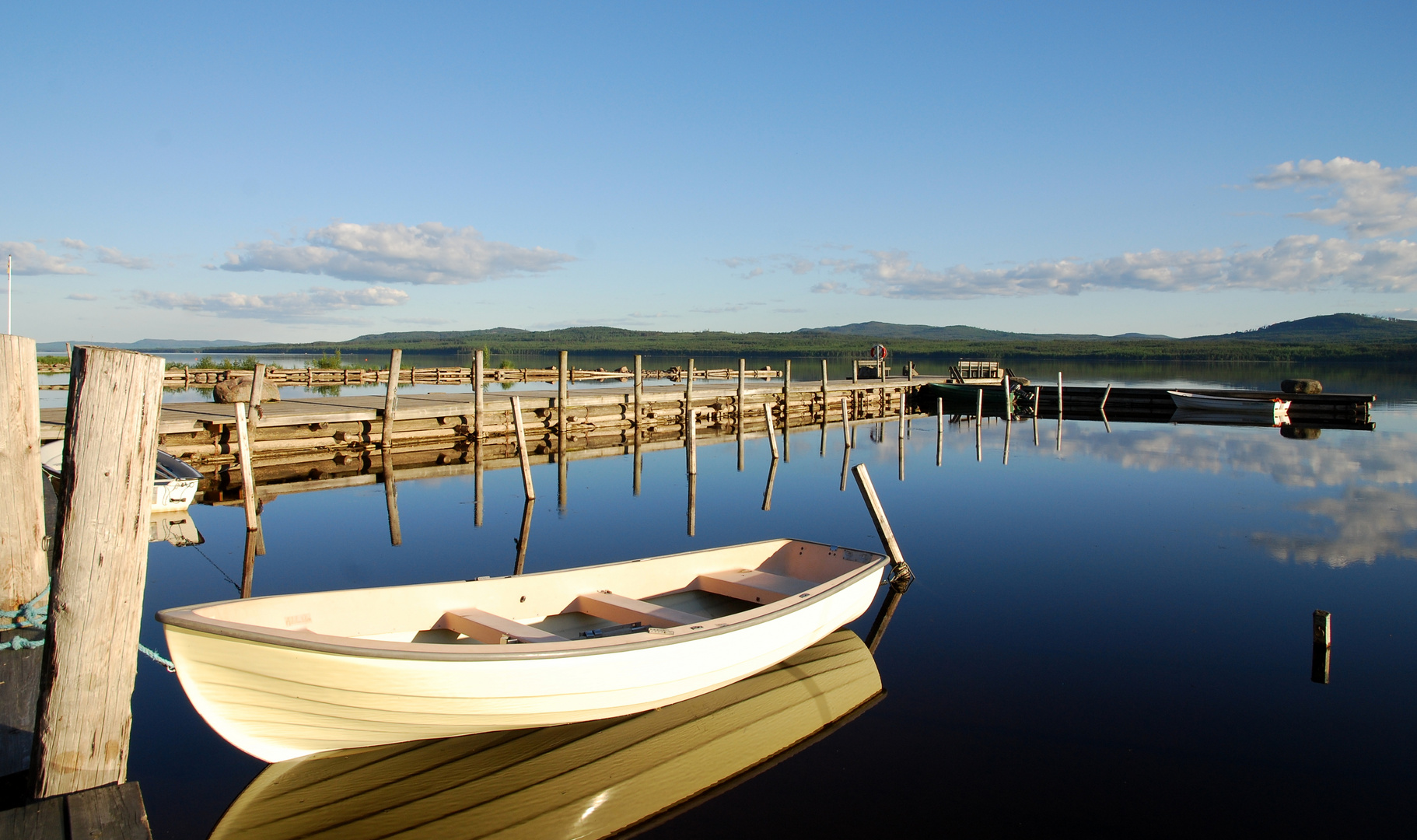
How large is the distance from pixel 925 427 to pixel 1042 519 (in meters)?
21.7

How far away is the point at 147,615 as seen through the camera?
10.3 meters

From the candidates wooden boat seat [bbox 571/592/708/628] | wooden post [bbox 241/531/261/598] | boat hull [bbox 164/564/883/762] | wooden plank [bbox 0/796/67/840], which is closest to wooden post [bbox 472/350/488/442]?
wooden post [bbox 241/531/261/598]

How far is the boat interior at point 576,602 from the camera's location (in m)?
6.70

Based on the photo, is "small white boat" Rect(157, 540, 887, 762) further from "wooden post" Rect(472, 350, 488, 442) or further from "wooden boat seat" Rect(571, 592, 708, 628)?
"wooden post" Rect(472, 350, 488, 442)

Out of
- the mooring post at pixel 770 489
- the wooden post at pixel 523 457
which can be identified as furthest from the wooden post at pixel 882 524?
the wooden post at pixel 523 457

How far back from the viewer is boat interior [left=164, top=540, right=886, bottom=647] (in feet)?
22.0

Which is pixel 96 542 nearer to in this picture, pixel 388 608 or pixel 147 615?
pixel 388 608

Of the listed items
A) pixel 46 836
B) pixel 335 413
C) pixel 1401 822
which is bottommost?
pixel 1401 822

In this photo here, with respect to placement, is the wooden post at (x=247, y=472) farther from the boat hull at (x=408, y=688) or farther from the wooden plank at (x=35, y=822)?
the wooden plank at (x=35, y=822)

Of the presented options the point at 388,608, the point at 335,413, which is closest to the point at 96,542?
the point at 388,608

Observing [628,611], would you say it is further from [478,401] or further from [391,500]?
[478,401]

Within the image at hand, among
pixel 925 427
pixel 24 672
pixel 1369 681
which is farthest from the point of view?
pixel 925 427

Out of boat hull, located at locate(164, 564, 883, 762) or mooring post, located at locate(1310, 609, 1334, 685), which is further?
mooring post, located at locate(1310, 609, 1334, 685)

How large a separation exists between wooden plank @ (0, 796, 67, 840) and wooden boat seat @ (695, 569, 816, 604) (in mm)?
Result: 6091
